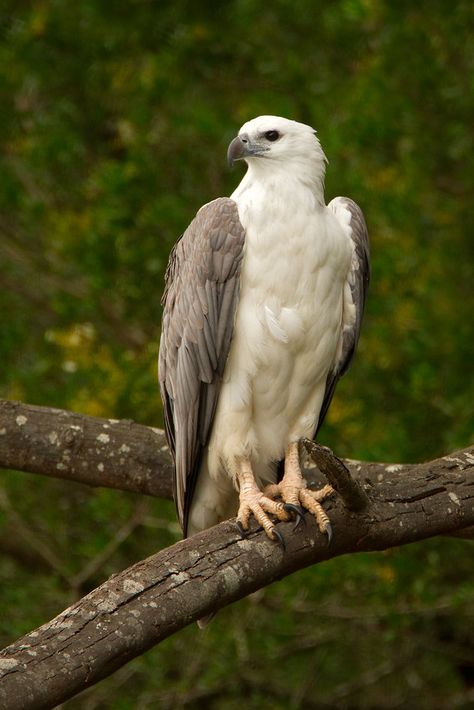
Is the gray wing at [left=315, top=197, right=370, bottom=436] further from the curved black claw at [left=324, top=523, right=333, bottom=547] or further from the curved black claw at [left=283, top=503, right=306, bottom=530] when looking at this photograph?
the curved black claw at [left=324, top=523, right=333, bottom=547]

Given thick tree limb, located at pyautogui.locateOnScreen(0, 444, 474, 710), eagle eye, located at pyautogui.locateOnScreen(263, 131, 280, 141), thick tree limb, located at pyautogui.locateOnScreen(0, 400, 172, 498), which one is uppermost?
eagle eye, located at pyautogui.locateOnScreen(263, 131, 280, 141)

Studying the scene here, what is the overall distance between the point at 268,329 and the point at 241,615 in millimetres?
2782

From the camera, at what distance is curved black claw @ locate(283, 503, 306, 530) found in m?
3.84

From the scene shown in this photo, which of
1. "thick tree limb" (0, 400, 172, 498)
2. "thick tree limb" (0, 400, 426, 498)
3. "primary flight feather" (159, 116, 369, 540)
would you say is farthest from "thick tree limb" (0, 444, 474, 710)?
"thick tree limb" (0, 400, 172, 498)

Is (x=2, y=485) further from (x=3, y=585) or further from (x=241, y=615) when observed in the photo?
(x=241, y=615)

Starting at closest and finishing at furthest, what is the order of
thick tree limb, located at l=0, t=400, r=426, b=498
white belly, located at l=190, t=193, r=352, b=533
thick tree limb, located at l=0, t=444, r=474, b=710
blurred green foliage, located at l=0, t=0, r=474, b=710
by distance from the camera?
1. thick tree limb, located at l=0, t=444, r=474, b=710
2. white belly, located at l=190, t=193, r=352, b=533
3. thick tree limb, located at l=0, t=400, r=426, b=498
4. blurred green foliage, located at l=0, t=0, r=474, b=710

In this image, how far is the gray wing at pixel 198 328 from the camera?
421 cm

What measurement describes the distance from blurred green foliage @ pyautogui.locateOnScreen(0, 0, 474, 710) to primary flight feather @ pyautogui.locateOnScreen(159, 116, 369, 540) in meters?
1.53

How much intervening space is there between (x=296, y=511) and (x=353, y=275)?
102 centimetres

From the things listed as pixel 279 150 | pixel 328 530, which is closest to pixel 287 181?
pixel 279 150

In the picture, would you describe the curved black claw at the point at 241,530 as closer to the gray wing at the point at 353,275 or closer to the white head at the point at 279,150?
the gray wing at the point at 353,275

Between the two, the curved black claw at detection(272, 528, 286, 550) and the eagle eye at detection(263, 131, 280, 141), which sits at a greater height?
the eagle eye at detection(263, 131, 280, 141)

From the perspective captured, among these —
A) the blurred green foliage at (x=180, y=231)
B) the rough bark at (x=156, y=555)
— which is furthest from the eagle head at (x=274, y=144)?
the blurred green foliage at (x=180, y=231)

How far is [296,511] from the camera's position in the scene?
12.8 feet
